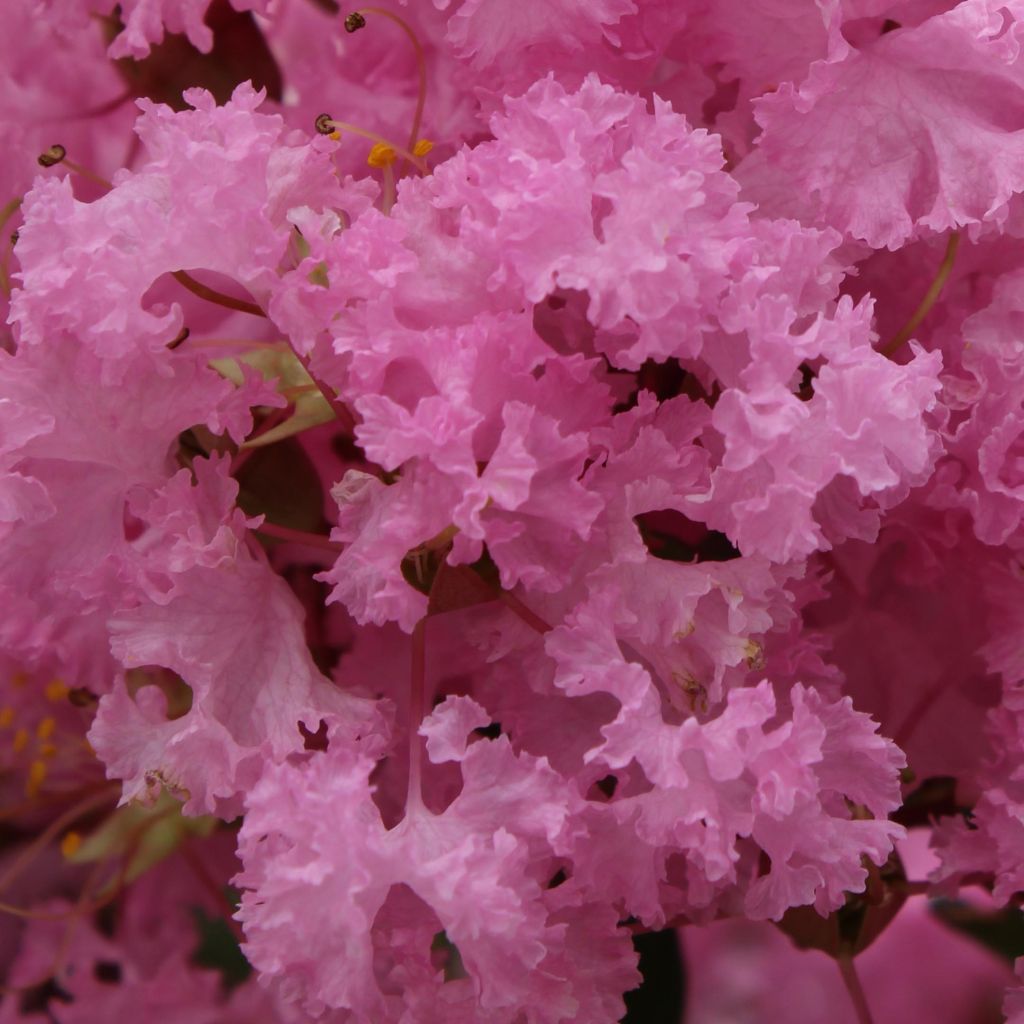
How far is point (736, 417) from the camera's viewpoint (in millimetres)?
574

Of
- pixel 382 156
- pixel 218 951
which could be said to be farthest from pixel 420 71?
pixel 218 951

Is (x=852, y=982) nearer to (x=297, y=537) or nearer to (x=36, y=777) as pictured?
(x=297, y=537)

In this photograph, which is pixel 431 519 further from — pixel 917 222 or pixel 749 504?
pixel 917 222

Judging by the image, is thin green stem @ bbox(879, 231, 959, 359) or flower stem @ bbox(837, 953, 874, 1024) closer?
thin green stem @ bbox(879, 231, 959, 359)

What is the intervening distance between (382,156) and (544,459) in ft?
0.67

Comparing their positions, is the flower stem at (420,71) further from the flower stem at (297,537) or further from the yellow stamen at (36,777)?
the yellow stamen at (36,777)

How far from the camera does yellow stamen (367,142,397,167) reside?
70 centimetres

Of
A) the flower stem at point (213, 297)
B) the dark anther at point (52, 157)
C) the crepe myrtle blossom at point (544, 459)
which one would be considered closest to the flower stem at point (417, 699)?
the crepe myrtle blossom at point (544, 459)

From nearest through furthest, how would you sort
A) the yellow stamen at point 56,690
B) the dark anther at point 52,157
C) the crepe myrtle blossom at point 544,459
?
the crepe myrtle blossom at point 544,459 < the dark anther at point 52,157 < the yellow stamen at point 56,690

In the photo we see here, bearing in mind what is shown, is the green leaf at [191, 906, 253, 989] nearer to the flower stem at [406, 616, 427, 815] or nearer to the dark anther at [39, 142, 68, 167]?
the flower stem at [406, 616, 427, 815]

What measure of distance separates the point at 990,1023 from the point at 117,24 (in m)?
0.82

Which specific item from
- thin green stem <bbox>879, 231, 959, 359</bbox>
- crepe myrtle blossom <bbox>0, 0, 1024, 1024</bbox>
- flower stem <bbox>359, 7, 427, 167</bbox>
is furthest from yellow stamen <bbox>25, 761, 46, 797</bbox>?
thin green stem <bbox>879, 231, 959, 359</bbox>

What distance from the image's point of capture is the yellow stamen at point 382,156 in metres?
0.70

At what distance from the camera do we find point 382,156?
0.70m
